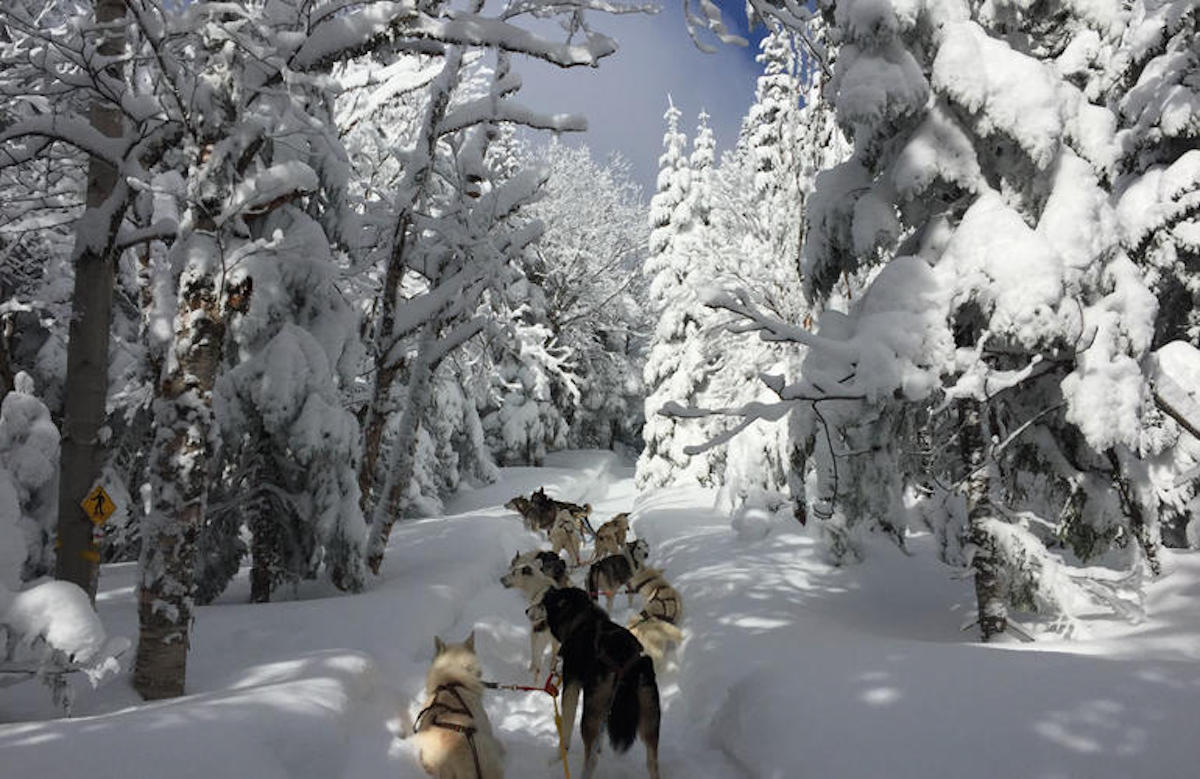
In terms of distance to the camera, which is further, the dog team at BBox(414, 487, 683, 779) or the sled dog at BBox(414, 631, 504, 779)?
the dog team at BBox(414, 487, 683, 779)

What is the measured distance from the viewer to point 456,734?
15.6 feet

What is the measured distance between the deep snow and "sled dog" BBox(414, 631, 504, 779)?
13.6 inches

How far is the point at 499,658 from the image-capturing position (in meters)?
8.68

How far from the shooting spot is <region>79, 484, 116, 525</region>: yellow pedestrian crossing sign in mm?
7109

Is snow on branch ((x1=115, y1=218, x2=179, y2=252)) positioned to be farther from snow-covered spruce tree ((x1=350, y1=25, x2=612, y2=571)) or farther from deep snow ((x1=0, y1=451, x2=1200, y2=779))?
deep snow ((x1=0, y1=451, x2=1200, y2=779))

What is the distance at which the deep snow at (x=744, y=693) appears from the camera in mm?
3762

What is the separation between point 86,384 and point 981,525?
931 cm

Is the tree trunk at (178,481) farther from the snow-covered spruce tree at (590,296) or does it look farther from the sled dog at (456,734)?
Result: the snow-covered spruce tree at (590,296)

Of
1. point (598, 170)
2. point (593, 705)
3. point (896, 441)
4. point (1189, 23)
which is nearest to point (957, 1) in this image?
point (896, 441)

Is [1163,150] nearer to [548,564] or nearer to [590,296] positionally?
[548,564]

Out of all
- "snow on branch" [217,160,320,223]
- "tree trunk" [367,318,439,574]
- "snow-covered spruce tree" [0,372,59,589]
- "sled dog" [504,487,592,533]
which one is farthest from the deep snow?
"sled dog" [504,487,592,533]

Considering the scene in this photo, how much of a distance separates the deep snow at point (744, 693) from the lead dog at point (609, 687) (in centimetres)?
50

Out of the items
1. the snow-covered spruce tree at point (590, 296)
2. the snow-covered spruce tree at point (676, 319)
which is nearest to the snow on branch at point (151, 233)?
the snow-covered spruce tree at point (676, 319)

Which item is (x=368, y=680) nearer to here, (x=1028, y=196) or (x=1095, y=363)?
(x=1095, y=363)
